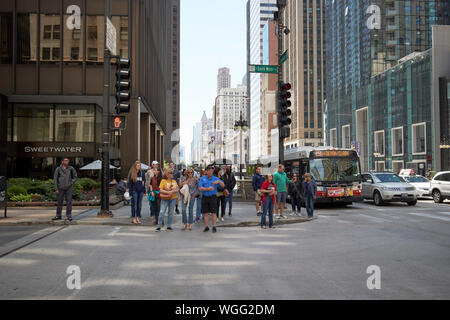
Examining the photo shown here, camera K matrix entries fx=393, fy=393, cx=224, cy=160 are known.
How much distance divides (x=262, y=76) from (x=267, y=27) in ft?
61.5

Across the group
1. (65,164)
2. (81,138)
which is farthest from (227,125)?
(65,164)

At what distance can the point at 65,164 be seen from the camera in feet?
39.5

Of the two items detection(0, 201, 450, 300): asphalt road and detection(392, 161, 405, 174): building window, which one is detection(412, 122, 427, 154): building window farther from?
detection(0, 201, 450, 300): asphalt road

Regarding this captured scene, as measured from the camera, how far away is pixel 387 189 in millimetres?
19094

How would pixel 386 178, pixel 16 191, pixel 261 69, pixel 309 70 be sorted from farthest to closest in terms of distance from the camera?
pixel 309 70 < pixel 386 178 < pixel 16 191 < pixel 261 69

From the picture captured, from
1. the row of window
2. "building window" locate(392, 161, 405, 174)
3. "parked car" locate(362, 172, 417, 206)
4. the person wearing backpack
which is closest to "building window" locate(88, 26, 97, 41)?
the person wearing backpack

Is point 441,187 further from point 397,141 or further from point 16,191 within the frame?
point 397,141

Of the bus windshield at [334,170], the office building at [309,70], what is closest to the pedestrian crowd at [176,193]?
the bus windshield at [334,170]

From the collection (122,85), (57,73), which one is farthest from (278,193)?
(57,73)

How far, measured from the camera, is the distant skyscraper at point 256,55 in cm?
14205

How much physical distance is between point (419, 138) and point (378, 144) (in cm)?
1157

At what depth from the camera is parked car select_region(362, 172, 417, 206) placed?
61.8 ft

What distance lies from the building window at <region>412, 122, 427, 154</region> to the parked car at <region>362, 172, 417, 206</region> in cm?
4812
